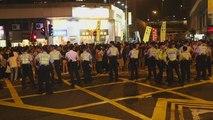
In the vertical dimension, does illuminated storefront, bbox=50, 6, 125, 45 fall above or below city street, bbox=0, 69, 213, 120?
above

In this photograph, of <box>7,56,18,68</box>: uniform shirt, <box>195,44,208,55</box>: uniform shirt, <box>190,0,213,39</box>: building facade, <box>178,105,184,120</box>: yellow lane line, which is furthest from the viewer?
<box>190,0,213,39</box>: building facade

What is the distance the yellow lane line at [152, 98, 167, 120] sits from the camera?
33.9 ft

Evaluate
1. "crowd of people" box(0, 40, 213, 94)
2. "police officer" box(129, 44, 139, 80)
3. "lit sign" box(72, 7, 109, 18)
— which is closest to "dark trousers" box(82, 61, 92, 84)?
→ "crowd of people" box(0, 40, 213, 94)

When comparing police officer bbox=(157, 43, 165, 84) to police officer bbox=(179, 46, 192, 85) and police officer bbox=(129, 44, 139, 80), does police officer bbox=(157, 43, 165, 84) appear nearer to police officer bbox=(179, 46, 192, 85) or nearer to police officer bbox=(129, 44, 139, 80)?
police officer bbox=(179, 46, 192, 85)

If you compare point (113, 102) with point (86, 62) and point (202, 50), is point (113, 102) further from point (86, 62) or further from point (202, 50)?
point (202, 50)

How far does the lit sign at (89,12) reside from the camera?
37469 millimetres

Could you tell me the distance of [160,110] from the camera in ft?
37.0

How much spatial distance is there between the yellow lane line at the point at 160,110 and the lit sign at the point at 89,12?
83.4ft

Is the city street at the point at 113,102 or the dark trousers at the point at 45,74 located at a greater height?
the dark trousers at the point at 45,74

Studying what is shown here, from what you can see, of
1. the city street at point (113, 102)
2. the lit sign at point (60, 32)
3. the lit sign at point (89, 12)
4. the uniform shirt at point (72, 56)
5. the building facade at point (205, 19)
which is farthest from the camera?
the lit sign at point (60, 32)

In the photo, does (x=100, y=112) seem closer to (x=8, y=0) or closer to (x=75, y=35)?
(x=75, y=35)

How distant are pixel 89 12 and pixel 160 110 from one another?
2795 cm

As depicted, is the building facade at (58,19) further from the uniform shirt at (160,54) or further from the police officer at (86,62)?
the uniform shirt at (160,54)

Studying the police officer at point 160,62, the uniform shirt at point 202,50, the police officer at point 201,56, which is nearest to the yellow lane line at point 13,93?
the police officer at point 160,62
